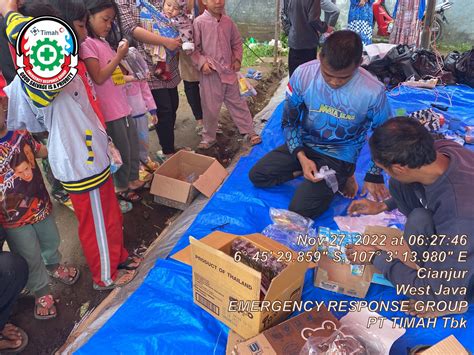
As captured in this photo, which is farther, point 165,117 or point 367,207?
point 165,117

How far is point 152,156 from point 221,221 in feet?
5.15

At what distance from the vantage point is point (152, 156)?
3.99 metres

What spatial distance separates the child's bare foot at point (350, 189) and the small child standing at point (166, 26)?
1864 mm

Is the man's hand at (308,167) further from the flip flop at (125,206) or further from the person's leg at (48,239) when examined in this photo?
the person's leg at (48,239)

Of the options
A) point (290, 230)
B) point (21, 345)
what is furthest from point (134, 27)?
point (21, 345)

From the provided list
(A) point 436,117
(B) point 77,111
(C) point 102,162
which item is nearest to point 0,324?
(C) point 102,162

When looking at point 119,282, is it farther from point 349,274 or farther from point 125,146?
point 349,274

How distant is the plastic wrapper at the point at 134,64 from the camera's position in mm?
2807

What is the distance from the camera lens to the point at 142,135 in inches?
128

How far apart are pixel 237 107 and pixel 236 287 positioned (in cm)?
Result: 256

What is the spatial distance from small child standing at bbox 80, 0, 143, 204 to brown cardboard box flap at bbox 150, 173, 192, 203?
23 centimetres

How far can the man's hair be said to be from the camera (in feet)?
7.60

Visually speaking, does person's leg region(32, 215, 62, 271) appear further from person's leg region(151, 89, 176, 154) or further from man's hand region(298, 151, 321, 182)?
man's hand region(298, 151, 321, 182)

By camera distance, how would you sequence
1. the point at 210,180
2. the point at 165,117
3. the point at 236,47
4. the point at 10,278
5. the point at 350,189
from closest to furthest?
the point at 10,278
the point at 350,189
the point at 210,180
the point at 165,117
the point at 236,47
